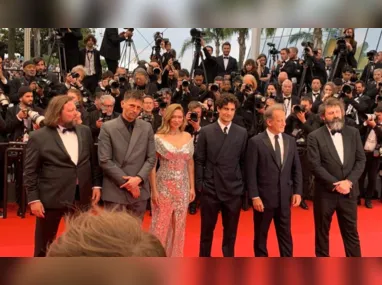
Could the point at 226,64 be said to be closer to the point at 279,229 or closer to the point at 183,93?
the point at 183,93

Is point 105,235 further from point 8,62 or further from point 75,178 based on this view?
point 8,62

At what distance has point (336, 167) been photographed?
411cm

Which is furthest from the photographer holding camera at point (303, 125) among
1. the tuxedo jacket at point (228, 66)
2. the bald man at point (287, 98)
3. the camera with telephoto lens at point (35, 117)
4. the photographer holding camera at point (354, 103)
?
the camera with telephoto lens at point (35, 117)

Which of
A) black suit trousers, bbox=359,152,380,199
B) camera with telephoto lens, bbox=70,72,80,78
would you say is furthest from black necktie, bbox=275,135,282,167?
camera with telephoto lens, bbox=70,72,80,78

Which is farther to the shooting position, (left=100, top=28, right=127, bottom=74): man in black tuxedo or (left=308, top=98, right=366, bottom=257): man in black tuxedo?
(left=100, top=28, right=127, bottom=74): man in black tuxedo

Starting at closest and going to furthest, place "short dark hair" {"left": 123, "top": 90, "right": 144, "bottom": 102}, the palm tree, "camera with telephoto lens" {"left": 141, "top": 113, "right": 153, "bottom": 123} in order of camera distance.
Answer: the palm tree
"short dark hair" {"left": 123, "top": 90, "right": 144, "bottom": 102}
"camera with telephoto lens" {"left": 141, "top": 113, "right": 153, "bottom": 123}

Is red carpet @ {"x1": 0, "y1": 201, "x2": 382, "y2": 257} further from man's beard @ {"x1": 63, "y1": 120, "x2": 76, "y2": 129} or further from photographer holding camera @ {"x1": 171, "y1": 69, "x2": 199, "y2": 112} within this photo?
photographer holding camera @ {"x1": 171, "y1": 69, "x2": 199, "y2": 112}

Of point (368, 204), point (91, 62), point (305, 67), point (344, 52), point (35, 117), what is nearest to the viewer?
point (35, 117)

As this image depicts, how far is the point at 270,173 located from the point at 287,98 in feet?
10.5

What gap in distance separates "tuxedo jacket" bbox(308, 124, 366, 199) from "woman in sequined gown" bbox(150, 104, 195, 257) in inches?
40.9

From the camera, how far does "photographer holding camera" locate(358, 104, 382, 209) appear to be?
6520 millimetres

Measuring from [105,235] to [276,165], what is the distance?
3.92m

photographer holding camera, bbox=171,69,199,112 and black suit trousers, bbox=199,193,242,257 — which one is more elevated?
photographer holding camera, bbox=171,69,199,112

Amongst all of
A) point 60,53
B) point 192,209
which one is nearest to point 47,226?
point 192,209
